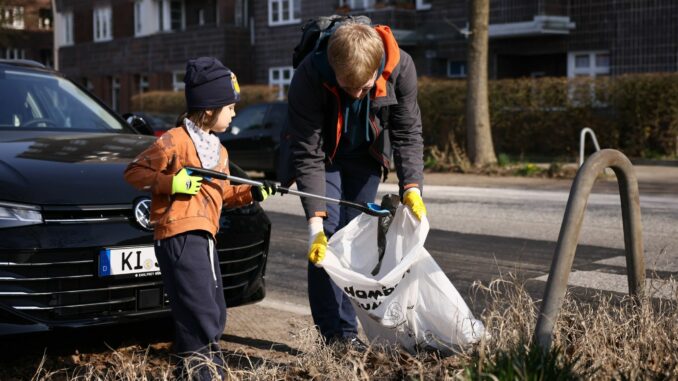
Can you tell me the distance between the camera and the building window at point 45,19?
60.8 meters

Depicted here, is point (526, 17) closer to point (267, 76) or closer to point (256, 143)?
point (256, 143)

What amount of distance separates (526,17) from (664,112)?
727 centimetres

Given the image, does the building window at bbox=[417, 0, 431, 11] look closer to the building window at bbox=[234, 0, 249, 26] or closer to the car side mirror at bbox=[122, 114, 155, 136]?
the building window at bbox=[234, 0, 249, 26]

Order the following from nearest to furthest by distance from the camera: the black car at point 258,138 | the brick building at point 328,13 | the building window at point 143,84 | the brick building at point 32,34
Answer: the black car at point 258,138 < the brick building at point 328,13 < the building window at point 143,84 < the brick building at point 32,34

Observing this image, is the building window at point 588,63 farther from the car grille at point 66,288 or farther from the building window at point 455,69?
the car grille at point 66,288

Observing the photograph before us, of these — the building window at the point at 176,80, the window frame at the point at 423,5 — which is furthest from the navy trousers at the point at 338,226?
the building window at the point at 176,80

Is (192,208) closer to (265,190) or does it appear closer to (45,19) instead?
(265,190)

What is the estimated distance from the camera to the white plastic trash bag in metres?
3.96

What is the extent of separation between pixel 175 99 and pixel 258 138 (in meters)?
17.2

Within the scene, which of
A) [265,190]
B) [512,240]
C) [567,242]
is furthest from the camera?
[512,240]

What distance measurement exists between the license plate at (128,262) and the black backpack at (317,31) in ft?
3.90

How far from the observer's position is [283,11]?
36156mm

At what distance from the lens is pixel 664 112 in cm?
1912

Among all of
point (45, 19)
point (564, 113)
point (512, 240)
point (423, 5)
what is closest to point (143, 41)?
point (423, 5)
